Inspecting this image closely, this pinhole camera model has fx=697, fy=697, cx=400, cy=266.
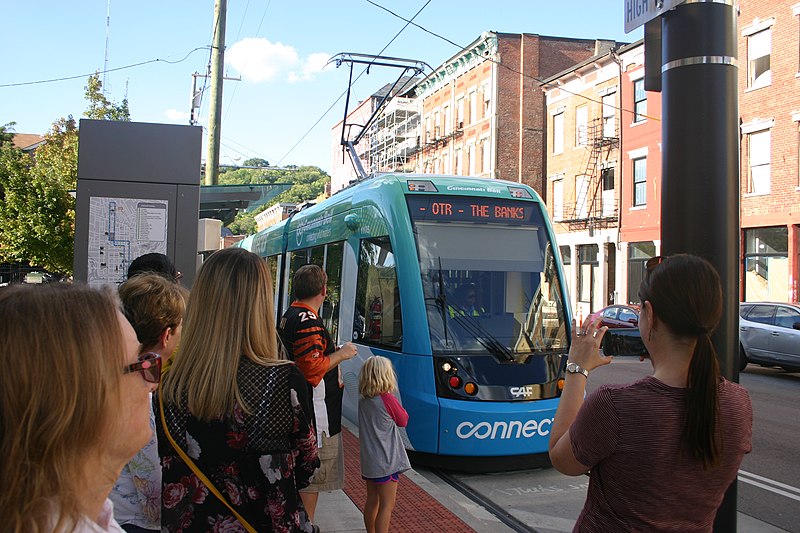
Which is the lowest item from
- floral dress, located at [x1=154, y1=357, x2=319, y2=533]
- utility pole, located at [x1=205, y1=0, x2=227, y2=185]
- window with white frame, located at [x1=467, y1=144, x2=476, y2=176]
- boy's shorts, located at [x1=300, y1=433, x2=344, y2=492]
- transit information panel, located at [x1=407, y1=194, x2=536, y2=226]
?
boy's shorts, located at [x1=300, y1=433, x2=344, y2=492]

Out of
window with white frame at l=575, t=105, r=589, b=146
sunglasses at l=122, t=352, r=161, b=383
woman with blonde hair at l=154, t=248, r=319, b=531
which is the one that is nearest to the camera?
sunglasses at l=122, t=352, r=161, b=383

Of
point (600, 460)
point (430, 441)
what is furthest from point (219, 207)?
point (600, 460)

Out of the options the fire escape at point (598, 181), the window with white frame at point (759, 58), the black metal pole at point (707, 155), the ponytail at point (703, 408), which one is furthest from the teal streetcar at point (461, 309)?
the fire escape at point (598, 181)

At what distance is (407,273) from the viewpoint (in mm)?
7328

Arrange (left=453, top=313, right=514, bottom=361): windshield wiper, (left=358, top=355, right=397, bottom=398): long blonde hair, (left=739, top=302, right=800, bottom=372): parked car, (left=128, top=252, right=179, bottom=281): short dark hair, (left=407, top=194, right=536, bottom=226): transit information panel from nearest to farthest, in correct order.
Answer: (left=128, top=252, right=179, bottom=281): short dark hair < (left=358, top=355, right=397, bottom=398): long blonde hair < (left=453, top=313, right=514, bottom=361): windshield wiper < (left=407, top=194, right=536, bottom=226): transit information panel < (left=739, top=302, right=800, bottom=372): parked car

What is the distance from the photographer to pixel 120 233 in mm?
6559

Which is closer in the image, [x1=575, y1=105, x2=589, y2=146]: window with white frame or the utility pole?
the utility pole

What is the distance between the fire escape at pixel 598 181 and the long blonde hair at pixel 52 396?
1186 inches

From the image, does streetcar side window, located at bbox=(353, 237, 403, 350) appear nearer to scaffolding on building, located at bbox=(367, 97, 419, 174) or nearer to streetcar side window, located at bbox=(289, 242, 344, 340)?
streetcar side window, located at bbox=(289, 242, 344, 340)

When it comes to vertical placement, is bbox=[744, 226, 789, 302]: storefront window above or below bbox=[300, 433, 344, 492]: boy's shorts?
above

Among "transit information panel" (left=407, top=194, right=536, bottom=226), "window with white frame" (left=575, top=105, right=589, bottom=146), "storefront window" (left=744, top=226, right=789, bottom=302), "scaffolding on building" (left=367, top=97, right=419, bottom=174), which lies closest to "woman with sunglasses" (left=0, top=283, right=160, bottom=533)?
"transit information panel" (left=407, top=194, right=536, bottom=226)

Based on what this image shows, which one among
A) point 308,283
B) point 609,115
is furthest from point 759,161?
point 308,283

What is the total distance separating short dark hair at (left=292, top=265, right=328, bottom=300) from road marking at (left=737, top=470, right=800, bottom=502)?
491cm

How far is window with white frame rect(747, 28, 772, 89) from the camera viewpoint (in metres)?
22.6
